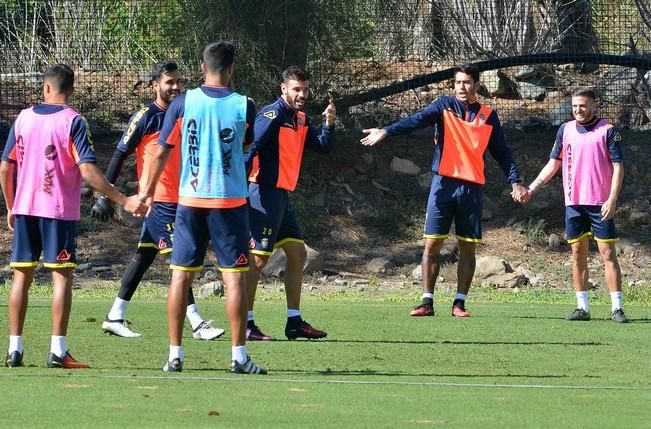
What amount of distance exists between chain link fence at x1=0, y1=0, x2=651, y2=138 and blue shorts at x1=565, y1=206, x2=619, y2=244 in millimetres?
8396

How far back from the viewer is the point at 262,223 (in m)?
11.2

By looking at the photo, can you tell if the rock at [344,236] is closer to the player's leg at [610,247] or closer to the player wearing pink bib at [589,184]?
the player wearing pink bib at [589,184]

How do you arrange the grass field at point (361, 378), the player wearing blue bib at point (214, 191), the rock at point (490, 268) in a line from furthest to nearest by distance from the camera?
the rock at point (490, 268)
the player wearing blue bib at point (214, 191)
the grass field at point (361, 378)

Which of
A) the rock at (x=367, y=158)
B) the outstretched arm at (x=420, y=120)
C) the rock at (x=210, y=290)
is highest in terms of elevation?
the outstretched arm at (x=420, y=120)

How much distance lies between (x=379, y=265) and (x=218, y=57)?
10.3 metres

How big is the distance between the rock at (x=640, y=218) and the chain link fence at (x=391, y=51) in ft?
8.15

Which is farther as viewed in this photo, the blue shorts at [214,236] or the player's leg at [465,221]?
the player's leg at [465,221]

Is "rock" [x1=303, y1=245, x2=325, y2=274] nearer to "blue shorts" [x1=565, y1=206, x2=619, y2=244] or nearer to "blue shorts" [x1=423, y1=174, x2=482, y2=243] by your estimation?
"blue shorts" [x1=423, y1=174, x2=482, y2=243]

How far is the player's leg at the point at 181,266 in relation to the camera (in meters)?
8.83

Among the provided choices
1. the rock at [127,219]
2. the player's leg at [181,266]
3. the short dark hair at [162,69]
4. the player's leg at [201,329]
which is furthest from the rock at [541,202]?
the player's leg at [181,266]

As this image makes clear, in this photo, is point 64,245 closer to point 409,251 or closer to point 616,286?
point 616,286

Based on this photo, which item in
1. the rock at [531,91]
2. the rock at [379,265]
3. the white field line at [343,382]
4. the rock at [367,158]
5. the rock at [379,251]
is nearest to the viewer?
the white field line at [343,382]

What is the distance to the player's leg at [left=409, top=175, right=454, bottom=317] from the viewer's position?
525 inches

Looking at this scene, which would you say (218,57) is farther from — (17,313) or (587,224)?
(587,224)
